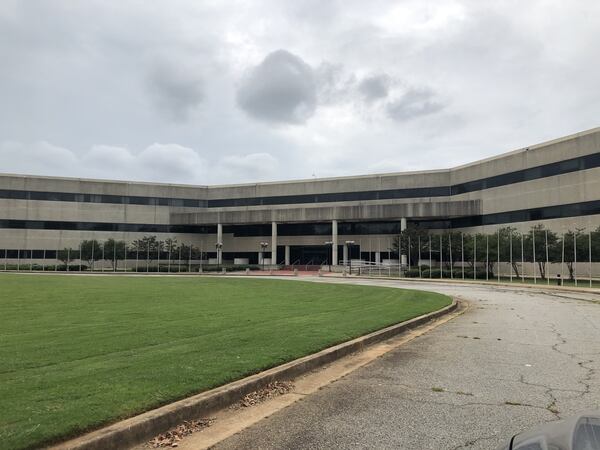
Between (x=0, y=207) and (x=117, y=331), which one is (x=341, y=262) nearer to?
(x=0, y=207)

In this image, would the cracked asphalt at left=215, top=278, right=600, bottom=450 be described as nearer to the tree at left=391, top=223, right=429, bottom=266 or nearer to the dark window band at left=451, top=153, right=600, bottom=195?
the dark window band at left=451, top=153, right=600, bottom=195

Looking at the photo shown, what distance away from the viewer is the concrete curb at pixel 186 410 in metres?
4.81

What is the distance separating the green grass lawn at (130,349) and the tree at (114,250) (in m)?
57.4

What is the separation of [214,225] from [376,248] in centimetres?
2690

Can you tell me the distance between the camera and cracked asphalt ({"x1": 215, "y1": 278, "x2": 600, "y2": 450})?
5355mm

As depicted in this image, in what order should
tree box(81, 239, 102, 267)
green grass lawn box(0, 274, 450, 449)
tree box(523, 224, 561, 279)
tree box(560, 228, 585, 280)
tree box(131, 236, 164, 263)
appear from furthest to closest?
1. tree box(131, 236, 164, 263)
2. tree box(81, 239, 102, 267)
3. tree box(523, 224, 561, 279)
4. tree box(560, 228, 585, 280)
5. green grass lawn box(0, 274, 450, 449)

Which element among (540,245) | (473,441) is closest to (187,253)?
(540,245)

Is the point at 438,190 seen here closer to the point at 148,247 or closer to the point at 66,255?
the point at 148,247

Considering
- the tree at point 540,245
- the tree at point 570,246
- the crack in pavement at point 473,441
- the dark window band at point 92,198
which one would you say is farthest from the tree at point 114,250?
the crack in pavement at point 473,441

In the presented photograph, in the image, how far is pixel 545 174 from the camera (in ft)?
183

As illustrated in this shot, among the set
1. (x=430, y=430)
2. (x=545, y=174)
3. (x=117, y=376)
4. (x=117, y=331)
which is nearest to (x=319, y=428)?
(x=430, y=430)

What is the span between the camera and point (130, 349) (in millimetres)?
9156

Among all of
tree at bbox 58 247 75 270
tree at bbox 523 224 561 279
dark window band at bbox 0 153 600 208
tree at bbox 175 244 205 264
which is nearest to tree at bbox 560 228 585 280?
tree at bbox 523 224 561 279

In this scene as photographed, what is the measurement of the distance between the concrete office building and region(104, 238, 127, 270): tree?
6.55 meters
